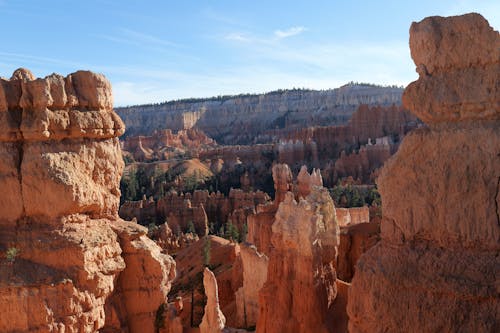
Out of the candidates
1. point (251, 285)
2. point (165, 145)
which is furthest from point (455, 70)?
point (165, 145)

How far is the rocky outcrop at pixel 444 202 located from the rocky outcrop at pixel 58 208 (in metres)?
3.79

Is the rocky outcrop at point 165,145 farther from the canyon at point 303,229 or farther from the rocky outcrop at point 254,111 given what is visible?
the canyon at point 303,229

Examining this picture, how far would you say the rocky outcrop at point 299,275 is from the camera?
970cm

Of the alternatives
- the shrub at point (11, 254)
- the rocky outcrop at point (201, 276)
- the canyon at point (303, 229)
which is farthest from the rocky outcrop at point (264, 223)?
the shrub at point (11, 254)

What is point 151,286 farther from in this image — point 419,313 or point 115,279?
point 419,313

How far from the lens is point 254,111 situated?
127312 millimetres

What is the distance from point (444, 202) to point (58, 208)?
16.7 ft

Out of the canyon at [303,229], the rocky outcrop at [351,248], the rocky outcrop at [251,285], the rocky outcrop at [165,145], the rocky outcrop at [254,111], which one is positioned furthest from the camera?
the rocky outcrop at [254,111]

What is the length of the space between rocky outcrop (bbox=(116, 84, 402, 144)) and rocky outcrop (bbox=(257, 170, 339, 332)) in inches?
3610

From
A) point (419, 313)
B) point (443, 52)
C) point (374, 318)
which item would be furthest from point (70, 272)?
point (443, 52)

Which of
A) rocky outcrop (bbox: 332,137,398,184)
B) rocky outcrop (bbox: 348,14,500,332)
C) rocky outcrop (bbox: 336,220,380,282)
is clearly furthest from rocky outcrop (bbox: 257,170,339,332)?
rocky outcrop (bbox: 332,137,398,184)

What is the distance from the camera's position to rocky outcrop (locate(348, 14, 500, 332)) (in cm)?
501

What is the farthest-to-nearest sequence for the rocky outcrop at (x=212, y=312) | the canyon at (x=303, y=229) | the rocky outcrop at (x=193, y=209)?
the rocky outcrop at (x=193, y=209), the rocky outcrop at (x=212, y=312), the canyon at (x=303, y=229)

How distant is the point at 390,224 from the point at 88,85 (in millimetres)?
4974
